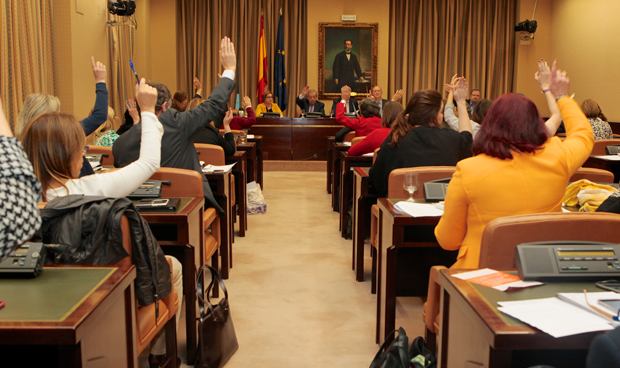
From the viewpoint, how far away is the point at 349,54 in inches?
420

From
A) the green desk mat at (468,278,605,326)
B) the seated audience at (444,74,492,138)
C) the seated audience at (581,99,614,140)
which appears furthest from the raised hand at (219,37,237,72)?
the seated audience at (581,99,614,140)

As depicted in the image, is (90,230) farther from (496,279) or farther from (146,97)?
(496,279)

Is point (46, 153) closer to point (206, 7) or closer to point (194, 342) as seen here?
point (194, 342)

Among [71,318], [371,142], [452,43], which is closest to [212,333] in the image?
[71,318]

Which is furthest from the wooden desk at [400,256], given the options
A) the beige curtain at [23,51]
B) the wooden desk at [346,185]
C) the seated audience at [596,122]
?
the beige curtain at [23,51]

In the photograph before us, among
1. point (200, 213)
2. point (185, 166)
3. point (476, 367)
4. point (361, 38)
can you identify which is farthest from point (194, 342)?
point (361, 38)

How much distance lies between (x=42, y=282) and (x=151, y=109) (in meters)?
0.97

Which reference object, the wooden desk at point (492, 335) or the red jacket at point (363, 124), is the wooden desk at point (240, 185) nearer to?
the red jacket at point (363, 124)

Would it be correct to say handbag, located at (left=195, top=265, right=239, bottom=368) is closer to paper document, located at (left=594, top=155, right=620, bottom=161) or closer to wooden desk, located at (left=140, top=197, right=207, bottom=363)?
wooden desk, located at (left=140, top=197, right=207, bottom=363)

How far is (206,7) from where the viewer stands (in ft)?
34.4

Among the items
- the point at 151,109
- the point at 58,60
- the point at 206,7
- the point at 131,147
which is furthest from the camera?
the point at 206,7

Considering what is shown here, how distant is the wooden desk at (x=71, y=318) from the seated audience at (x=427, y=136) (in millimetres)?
2070

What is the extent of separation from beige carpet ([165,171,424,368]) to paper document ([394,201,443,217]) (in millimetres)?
734

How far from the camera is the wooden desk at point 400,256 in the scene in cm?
224
